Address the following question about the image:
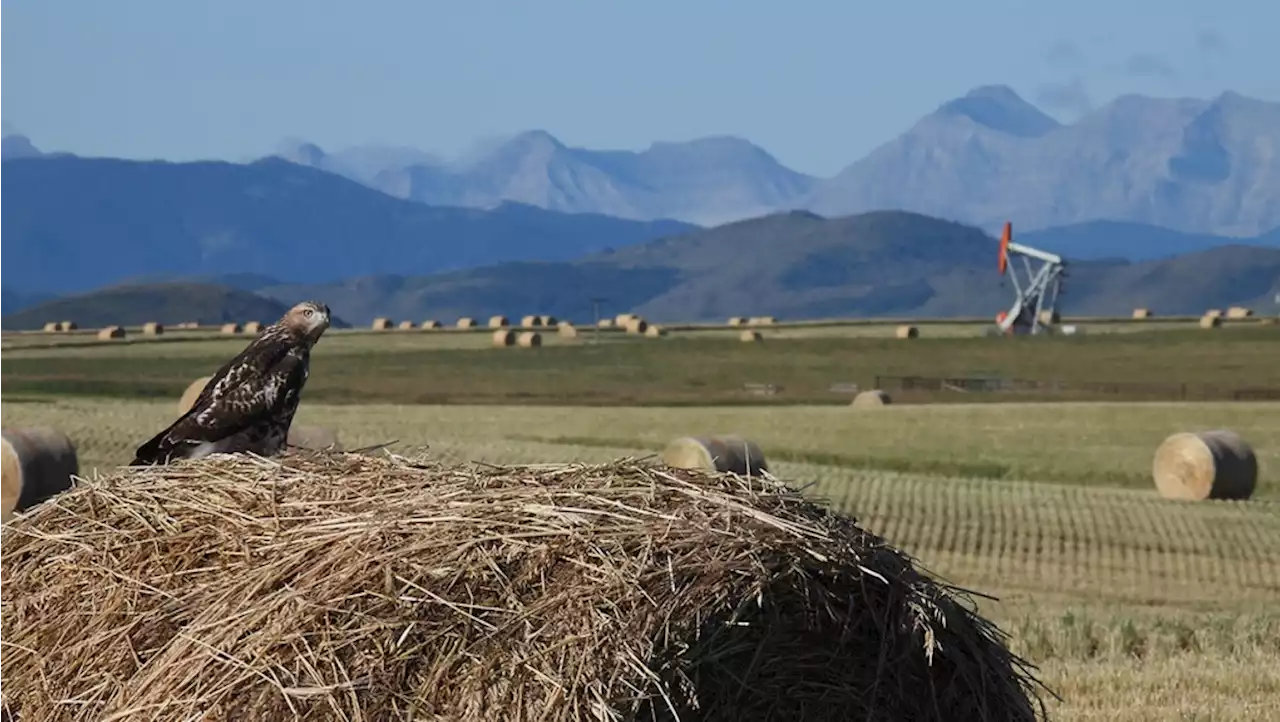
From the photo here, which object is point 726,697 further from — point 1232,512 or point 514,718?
point 1232,512

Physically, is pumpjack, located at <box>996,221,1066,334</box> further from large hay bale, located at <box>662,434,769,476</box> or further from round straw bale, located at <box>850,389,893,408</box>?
large hay bale, located at <box>662,434,769,476</box>

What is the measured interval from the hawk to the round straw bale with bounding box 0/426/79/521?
12542 millimetres

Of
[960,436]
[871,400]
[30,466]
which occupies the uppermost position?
[30,466]

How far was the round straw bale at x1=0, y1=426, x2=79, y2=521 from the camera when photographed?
2027 cm

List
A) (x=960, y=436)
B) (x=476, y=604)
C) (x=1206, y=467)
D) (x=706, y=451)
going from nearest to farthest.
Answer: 1. (x=476, y=604)
2. (x=706, y=451)
3. (x=1206, y=467)
4. (x=960, y=436)

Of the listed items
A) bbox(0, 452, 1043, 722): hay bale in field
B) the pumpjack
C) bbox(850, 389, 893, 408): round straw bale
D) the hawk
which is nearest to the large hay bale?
the hawk

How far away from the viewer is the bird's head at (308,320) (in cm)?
817

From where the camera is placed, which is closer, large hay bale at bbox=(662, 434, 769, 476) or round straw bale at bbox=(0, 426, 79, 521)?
round straw bale at bbox=(0, 426, 79, 521)

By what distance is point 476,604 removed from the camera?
5223 mm

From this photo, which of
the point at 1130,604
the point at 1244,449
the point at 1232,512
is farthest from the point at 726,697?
the point at 1244,449

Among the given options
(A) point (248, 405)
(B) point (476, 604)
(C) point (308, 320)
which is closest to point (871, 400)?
(C) point (308, 320)

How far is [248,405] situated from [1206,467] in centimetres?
2270

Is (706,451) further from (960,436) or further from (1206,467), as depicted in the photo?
(960,436)

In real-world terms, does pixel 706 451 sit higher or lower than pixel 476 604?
lower
